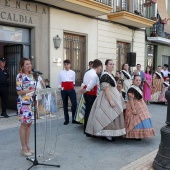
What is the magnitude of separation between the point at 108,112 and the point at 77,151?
95cm

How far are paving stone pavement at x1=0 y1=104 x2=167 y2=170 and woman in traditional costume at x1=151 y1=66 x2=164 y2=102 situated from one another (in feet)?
15.7

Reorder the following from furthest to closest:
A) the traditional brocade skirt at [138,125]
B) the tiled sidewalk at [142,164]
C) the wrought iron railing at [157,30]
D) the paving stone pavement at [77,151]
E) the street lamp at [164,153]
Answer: the wrought iron railing at [157,30], the traditional brocade skirt at [138,125], the paving stone pavement at [77,151], the tiled sidewalk at [142,164], the street lamp at [164,153]

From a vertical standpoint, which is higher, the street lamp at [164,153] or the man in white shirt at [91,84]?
the man in white shirt at [91,84]

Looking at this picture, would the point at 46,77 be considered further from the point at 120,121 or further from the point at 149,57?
the point at 149,57

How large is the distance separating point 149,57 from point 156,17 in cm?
236

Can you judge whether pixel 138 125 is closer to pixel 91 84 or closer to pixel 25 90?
pixel 91 84

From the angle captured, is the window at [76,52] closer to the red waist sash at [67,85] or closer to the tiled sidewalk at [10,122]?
the tiled sidewalk at [10,122]

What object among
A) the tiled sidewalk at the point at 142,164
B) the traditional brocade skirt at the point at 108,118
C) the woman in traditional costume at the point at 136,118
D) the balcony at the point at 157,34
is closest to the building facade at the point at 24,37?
the traditional brocade skirt at the point at 108,118

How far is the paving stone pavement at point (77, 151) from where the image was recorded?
13.1 feet

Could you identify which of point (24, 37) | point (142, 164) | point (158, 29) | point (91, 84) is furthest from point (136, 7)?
point (142, 164)

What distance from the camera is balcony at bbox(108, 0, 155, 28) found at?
1146 cm

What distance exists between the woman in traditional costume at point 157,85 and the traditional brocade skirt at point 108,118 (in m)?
6.18

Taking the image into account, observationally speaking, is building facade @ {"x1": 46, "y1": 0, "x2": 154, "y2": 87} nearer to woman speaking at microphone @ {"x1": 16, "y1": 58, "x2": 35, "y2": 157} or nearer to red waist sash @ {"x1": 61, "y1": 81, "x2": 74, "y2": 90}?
red waist sash @ {"x1": 61, "y1": 81, "x2": 74, "y2": 90}

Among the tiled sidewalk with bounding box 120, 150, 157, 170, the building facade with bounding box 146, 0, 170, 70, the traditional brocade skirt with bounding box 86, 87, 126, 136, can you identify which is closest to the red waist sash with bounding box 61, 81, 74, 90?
the traditional brocade skirt with bounding box 86, 87, 126, 136
